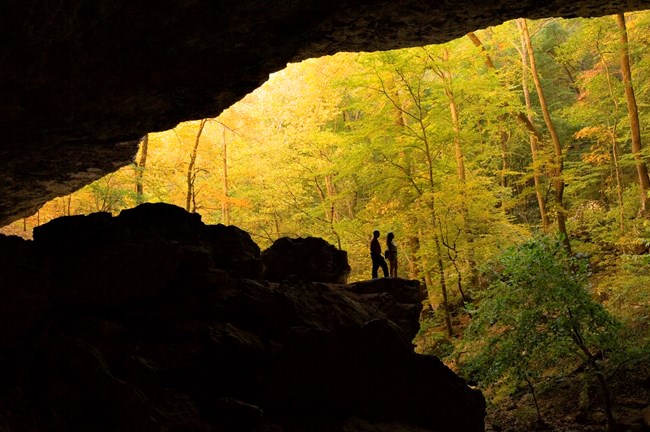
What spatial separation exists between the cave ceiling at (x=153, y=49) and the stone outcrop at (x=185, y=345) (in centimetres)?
177

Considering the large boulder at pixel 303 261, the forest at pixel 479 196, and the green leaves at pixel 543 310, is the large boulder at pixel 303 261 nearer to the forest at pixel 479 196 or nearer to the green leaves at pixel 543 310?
the forest at pixel 479 196

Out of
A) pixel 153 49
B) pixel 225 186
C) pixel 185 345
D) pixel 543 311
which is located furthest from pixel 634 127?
pixel 225 186

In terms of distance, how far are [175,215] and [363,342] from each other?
476 centimetres

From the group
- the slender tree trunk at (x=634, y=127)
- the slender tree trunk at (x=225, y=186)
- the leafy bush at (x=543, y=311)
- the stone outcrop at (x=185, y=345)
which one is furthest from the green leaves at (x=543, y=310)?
the slender tree trunk at (x=225, y=186)

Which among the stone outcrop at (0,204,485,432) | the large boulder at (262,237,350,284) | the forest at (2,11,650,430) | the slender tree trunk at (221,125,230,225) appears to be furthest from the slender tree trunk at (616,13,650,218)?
the slender tree trunk at (221,125,230,225)

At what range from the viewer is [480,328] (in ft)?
34.4

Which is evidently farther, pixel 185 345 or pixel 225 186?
pixel 225 186

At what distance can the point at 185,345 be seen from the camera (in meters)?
7.46

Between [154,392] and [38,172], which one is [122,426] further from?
[38,172]

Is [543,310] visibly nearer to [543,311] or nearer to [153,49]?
[543,311]

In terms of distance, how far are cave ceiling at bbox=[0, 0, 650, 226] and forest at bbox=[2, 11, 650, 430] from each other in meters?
5.26

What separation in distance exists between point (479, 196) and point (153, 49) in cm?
1216

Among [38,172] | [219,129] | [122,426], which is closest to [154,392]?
[122,426]

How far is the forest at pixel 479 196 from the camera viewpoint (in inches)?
385
